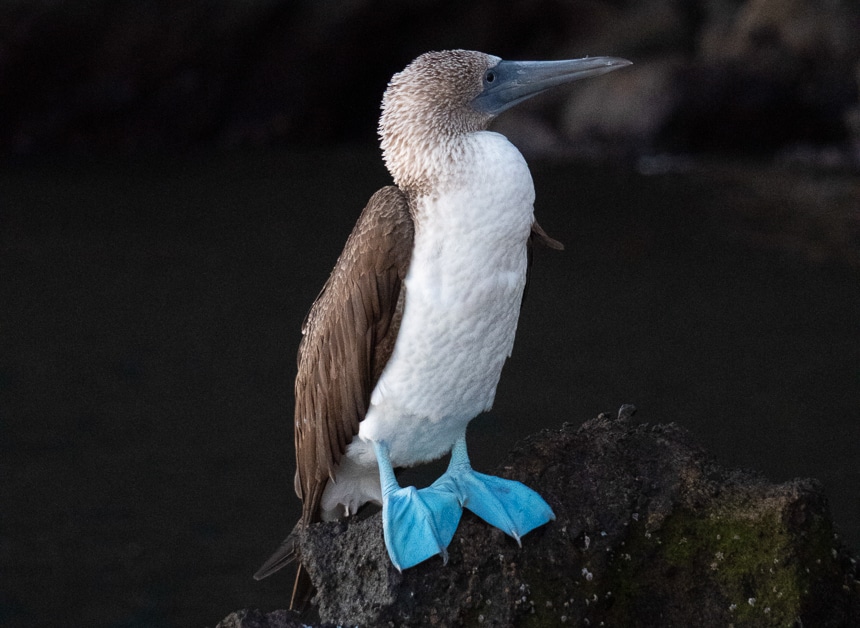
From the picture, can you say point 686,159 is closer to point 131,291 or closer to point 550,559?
point 131,291

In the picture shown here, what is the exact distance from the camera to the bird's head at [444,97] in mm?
2418

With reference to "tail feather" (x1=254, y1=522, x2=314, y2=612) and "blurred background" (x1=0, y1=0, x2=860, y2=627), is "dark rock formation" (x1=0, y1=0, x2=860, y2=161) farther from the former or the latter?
"tail feather" (x1=254, y1=522, x2=314, y2=612)

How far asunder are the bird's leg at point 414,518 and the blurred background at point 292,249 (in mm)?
1489

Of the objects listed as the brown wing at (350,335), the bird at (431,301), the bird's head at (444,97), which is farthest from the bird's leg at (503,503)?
the bird's head at (444,97)

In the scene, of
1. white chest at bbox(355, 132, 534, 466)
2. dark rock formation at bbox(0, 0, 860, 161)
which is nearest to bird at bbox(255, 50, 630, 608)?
white chest at bbox(355, 132, 534, 466)

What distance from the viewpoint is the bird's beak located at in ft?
8.44

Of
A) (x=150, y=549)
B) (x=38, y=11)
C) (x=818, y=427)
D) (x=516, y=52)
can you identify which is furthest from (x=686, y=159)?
(x=150, y=549)

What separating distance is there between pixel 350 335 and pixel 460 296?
0.28 m

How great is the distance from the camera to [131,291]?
20.6ft

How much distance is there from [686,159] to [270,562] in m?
7.07

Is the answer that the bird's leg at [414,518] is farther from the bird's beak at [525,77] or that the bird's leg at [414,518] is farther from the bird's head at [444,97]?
the bird's beak at [525,77]

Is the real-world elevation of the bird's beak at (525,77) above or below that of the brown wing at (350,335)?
above

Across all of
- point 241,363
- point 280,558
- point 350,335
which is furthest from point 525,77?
point 241,363

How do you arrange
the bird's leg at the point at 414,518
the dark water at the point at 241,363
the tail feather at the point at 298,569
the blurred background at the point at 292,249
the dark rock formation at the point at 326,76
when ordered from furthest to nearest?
the dark rock formation at the point at 326,76
the blurred background at the point at 292,249
the dark water at the point at 241,363
the tail feather at the point at 298,569
the bird's leg at the point at 414,518
